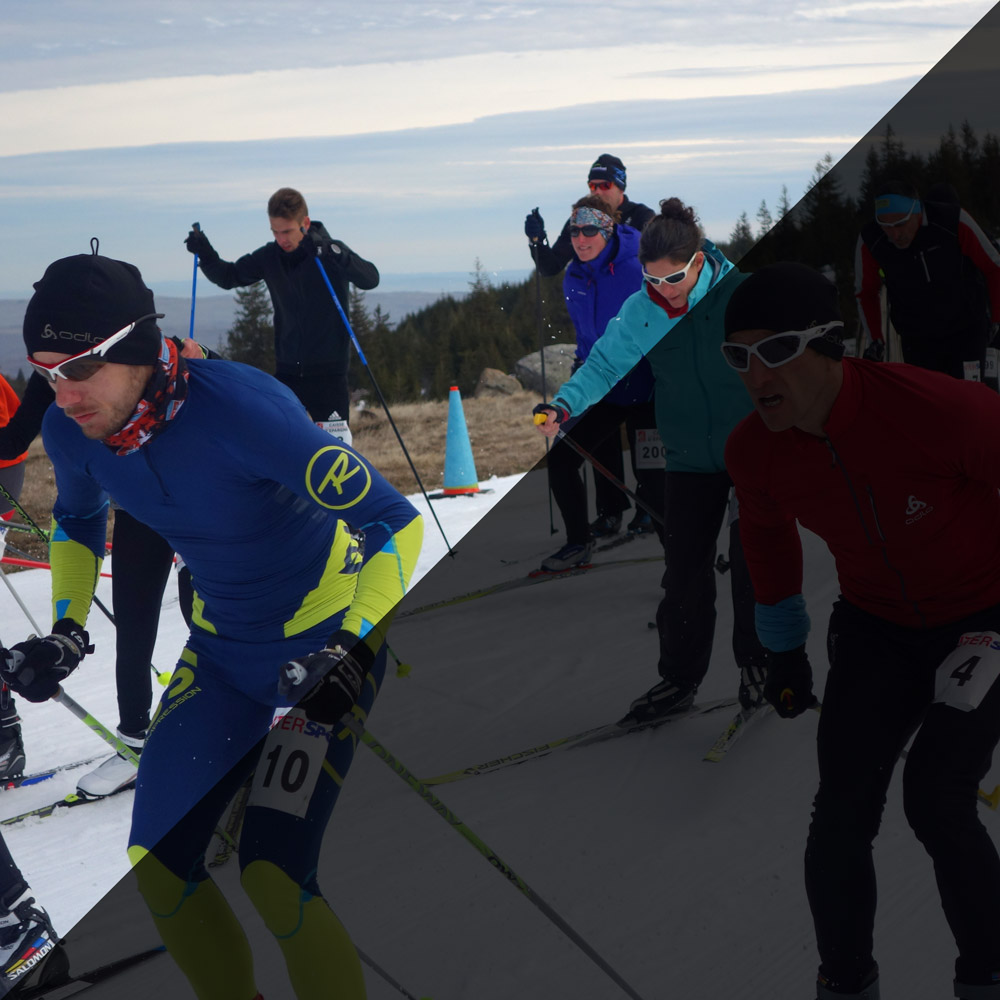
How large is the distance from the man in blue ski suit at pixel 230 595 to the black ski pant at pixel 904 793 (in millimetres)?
690

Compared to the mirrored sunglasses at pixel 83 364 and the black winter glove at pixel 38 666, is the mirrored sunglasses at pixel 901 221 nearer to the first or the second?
the mirrored sunglasses at pixel 83 364

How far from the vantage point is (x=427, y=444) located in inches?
295

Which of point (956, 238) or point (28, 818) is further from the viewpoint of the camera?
point (956, 238)

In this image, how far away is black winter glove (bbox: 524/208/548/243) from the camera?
4.74m

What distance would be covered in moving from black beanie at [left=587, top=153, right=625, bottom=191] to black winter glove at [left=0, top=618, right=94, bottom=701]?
10.5 ft

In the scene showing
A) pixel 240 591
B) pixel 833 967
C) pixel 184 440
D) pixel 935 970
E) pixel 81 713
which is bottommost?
pixel 935 970

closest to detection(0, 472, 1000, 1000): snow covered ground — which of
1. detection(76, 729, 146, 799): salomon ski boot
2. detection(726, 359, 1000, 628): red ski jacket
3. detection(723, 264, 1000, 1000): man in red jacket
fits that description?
detection(76, 729, 146, 799): salomon ski boot

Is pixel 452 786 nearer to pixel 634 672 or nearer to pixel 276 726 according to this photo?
pixel 634 672

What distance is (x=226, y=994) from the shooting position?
1.45m

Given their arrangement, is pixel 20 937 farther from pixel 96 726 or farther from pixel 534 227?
pixel 534 227

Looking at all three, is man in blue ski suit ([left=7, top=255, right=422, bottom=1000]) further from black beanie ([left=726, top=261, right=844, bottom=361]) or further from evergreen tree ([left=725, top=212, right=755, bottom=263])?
evergreen tree ([left=725, top=212, right=755, bottom=263])

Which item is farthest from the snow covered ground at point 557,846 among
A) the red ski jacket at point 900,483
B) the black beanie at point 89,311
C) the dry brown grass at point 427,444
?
the dry brown grass at point 427,444

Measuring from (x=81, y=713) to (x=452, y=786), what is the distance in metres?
0.91

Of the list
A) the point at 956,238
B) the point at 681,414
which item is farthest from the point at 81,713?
the point at 956,238
